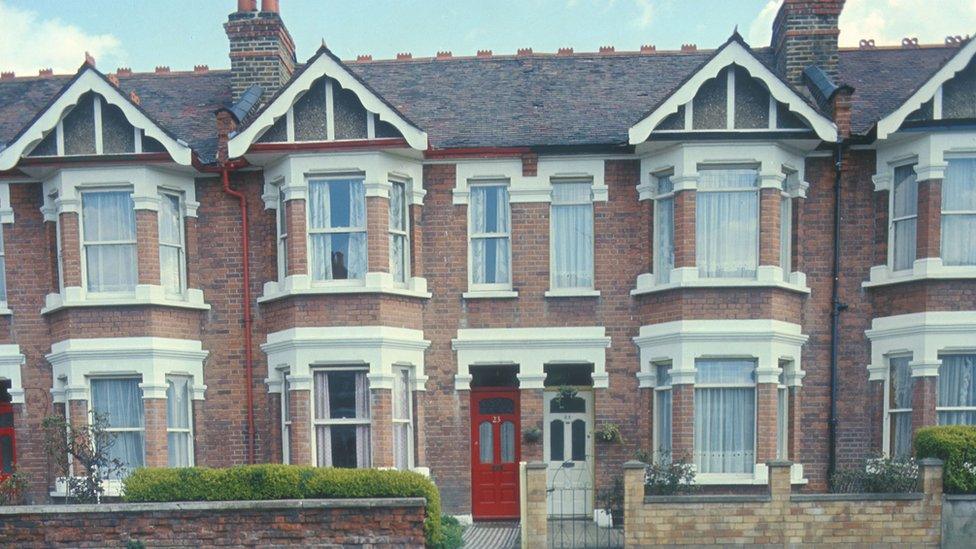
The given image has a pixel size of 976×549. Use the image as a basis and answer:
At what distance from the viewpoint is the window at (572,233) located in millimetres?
14203

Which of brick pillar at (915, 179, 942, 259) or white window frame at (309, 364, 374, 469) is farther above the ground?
brick pillar at (915, 179, 942, 259)

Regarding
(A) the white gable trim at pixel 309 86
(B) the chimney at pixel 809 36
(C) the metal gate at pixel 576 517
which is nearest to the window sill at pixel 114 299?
(A) the white gable trim at pixel 309 86

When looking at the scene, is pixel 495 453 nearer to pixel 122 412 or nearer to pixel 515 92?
pixel 122 412

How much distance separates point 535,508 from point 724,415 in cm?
422

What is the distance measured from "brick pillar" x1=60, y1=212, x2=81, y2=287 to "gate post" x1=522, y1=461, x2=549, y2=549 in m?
8.76

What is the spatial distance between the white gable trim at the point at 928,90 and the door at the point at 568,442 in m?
7.01

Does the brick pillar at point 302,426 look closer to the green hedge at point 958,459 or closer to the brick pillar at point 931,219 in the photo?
the green hedge at point 958,459

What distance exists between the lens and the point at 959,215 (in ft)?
43.3

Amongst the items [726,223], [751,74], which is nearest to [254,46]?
[751,74]

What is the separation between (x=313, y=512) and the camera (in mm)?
10891

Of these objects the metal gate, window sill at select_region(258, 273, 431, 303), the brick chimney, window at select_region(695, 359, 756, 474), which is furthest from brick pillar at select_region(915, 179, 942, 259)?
the brick chimney

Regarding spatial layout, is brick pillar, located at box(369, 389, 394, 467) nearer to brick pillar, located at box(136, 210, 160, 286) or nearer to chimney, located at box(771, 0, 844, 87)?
brick pillar, located at box(136, 210, 160, 286)

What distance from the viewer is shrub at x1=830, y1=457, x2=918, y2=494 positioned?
12.0 meters

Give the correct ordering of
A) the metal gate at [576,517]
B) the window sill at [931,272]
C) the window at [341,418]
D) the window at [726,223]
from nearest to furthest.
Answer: the metal gate at [576,517]
the window sill at [931,272]
the window at [726,223]
the window at [341,418]
